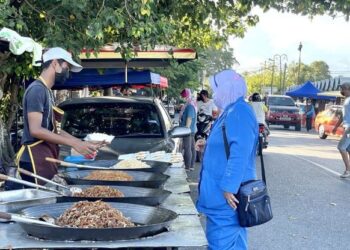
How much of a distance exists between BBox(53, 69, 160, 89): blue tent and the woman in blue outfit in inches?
227

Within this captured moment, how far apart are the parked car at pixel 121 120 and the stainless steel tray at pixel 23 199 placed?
12.5 ft

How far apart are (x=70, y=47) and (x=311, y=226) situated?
4.18 meters

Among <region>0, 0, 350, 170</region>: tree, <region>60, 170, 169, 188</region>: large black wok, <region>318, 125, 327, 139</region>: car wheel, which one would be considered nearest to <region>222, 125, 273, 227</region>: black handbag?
<region>60, 170, 169, 188</region>: large black wok

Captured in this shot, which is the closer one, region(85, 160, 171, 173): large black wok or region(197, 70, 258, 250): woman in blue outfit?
region(197, 70, 258, 250): woman in blue outfit

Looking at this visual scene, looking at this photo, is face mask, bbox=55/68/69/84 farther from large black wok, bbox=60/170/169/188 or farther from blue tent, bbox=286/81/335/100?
blue tent, bbox=286/81/335/100

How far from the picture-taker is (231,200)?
A: 4109 mm

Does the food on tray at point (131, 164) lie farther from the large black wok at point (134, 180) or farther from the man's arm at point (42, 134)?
the man's arm at point (42, 134)

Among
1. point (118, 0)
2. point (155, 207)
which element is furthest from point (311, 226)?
point (155, 207)

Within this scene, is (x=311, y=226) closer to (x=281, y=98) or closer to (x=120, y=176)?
(x=120, y=176)

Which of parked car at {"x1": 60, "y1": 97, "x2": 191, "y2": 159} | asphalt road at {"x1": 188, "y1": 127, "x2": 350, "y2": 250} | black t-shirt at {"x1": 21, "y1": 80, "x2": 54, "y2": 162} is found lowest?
asphalt road at {"x1": 188, "y1": 127, "x2": 350, "y2": 250}

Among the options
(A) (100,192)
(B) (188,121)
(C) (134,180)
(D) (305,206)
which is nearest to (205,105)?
(B) (188,121)

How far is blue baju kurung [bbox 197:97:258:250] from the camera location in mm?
4059

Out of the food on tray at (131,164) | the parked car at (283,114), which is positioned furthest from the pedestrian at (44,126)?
the parked car at (283,114)

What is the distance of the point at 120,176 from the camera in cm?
466
